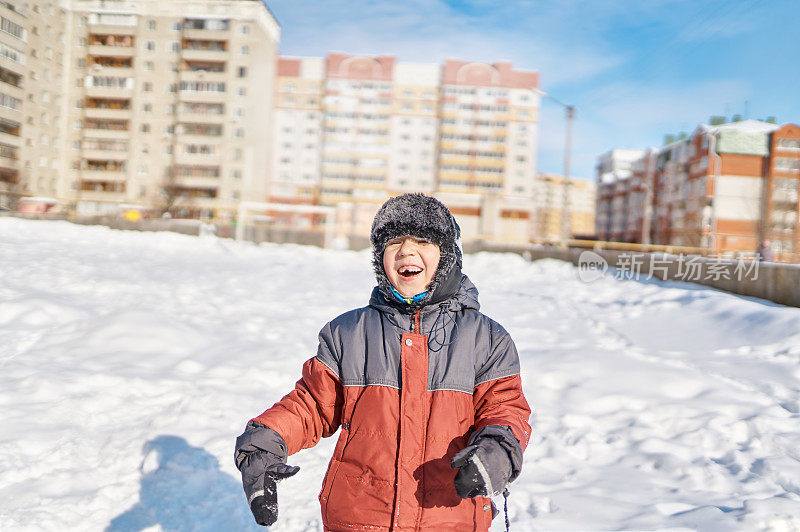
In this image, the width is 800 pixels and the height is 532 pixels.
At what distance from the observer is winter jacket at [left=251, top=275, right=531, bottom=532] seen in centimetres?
154

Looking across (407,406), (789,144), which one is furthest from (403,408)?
(789,144)

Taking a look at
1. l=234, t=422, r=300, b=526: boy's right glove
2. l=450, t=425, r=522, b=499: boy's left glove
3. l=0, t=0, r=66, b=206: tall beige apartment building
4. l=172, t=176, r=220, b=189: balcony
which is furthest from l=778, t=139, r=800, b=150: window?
l=234, t=422, r=300, b=526: boy's right glove

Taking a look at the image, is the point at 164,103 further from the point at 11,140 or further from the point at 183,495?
the point at 183,495

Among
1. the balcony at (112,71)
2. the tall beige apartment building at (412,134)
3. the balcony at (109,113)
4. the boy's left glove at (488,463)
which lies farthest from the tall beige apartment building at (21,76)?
the tall beige apartment building at (412,134)

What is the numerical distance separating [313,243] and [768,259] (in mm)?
16815

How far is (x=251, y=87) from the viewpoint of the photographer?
6000cm

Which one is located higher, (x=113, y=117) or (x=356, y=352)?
(x=113, y=117)

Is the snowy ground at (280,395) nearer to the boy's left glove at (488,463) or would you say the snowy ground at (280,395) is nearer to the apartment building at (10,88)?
the boy's left glove at (488,463)

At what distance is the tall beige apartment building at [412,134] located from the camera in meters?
71.3

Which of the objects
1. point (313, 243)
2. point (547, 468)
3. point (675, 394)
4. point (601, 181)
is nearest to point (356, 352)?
point (547, 468)

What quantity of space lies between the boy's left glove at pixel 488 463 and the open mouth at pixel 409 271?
0.49m

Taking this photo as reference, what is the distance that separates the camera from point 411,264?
1.65 m

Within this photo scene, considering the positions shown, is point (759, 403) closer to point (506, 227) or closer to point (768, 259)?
point (768, 259)

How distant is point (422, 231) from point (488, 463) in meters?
0.70
